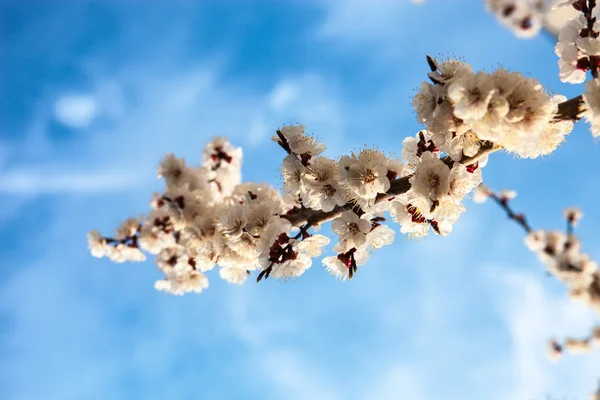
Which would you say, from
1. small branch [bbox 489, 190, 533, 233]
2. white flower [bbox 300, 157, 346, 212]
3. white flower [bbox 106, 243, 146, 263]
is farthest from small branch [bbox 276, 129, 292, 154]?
small branch [bbox 489, 190, 533, 233]

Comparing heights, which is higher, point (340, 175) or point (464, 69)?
point (464, 69)

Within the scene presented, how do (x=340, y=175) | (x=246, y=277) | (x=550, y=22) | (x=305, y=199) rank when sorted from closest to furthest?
(x=340, y=175)
(x=305, y=199)
(x=246, y=277)
(x=550, y=22)

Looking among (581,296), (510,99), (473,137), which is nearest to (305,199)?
(473,137)

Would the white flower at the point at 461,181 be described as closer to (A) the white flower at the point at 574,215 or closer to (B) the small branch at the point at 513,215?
(B) the small branch at the point at 513,215

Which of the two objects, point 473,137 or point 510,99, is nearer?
point 510,99

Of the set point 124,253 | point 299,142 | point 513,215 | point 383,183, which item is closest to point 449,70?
point 383,183

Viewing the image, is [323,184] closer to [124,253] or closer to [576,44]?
[576,44]

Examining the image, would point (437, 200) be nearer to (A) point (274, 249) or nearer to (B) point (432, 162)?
(B) point (432, 162)

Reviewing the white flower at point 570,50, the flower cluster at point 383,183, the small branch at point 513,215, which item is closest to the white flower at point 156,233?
the flower cluster at point 383,183
